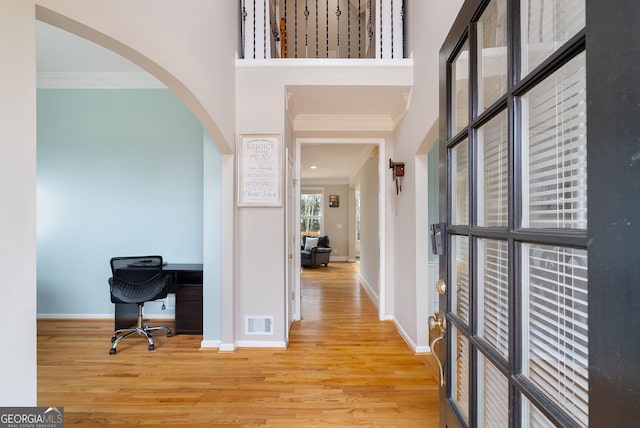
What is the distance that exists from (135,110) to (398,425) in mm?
4021

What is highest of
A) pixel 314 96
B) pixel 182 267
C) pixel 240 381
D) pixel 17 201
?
pixel 314 96

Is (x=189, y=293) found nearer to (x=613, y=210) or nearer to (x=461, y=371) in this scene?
(x=461, y=371)

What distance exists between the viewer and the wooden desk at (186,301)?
309cm

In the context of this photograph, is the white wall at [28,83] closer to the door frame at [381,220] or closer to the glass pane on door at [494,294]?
the glass pane on door at [494,294]

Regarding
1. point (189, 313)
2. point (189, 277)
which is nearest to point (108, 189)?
point (189, 277)

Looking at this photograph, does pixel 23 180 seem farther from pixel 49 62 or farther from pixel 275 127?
pixel 49 62

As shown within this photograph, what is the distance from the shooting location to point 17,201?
Answer: 0.84 metres

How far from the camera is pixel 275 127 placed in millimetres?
2799

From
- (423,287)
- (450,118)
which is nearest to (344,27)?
(423,287)

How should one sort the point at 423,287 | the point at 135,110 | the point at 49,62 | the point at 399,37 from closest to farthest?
the point at 423,287 → the point at 399,37 → the point at 49,62 → the point at 135,110

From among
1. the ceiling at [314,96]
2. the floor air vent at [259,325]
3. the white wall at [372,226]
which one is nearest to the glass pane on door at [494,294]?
the floor air vent at [259,325]

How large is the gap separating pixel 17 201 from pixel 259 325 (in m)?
2.26

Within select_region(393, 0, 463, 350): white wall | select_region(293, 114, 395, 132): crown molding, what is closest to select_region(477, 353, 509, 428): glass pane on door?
select_region(393, 0, 463, 350): white wall

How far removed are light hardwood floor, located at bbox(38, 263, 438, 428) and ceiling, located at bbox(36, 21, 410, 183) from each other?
7.83 ft
